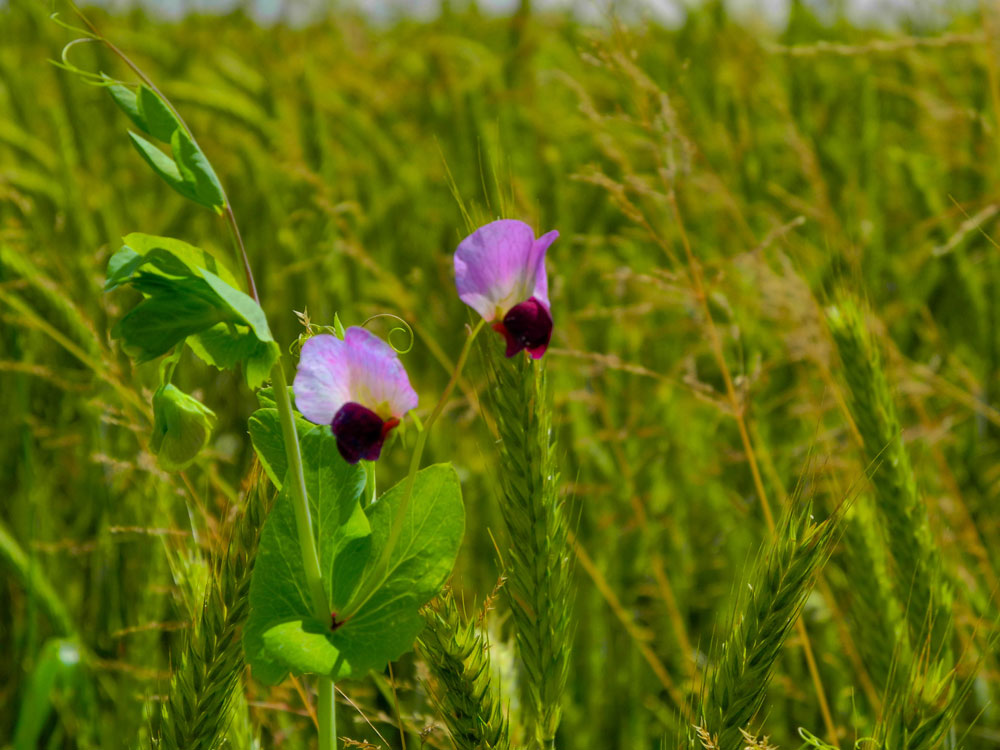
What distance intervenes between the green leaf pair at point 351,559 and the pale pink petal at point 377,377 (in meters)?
0.05

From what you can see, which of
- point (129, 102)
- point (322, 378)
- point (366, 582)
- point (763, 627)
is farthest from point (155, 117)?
point (763, 627)

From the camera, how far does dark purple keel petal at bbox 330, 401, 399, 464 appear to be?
447 mm

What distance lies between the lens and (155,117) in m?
0.45

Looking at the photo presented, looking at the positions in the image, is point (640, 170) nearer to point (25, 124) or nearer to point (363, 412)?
point (25, 124)

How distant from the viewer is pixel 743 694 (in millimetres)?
557

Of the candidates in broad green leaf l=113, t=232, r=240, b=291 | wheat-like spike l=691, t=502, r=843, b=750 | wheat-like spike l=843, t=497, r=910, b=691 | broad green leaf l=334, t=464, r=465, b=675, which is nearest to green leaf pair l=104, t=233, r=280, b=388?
broad green leaf l=113, t=232, r=240, b=291

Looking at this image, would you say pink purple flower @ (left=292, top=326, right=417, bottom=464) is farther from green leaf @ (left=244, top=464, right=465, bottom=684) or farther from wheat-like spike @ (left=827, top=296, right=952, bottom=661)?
wheat-like spike @ (left=827, top=296, right=952, bottom=661)

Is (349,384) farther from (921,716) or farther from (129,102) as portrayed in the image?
(921,716)

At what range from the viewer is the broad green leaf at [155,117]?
0.44m

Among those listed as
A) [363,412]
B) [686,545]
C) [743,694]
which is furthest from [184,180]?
[686,545]

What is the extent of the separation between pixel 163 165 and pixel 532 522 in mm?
305

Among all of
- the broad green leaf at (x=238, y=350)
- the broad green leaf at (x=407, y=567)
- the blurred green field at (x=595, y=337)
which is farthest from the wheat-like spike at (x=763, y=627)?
the broad green leaf at (x=238, y=350)

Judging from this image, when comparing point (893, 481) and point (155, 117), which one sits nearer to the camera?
point (155, 117)

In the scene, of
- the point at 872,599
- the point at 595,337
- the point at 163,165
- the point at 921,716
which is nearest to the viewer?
the point at 163,165
